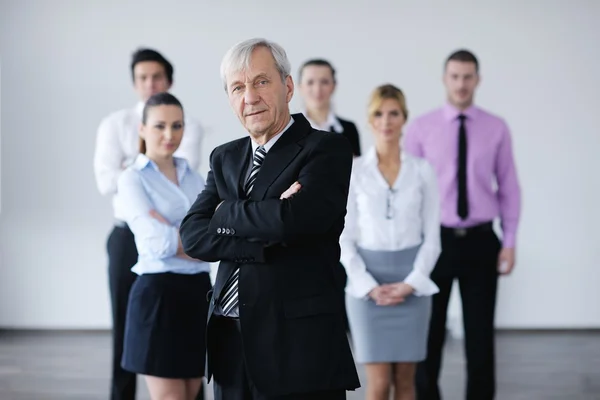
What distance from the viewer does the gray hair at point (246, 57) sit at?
8.12 ft

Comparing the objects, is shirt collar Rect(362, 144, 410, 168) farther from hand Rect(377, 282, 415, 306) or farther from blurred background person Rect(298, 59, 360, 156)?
blurred background person Rect(298, 59, 360, 156)

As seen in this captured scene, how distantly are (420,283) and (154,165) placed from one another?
4.14ft

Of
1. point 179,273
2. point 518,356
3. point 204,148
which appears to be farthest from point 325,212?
point 204,148

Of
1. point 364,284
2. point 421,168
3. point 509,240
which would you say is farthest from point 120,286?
point 509,240

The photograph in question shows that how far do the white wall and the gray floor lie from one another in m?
0.35

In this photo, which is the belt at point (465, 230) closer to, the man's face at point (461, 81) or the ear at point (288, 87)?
the man's face at point (461, 81)

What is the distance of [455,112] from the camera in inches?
200

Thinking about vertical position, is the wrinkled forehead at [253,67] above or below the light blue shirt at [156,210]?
above

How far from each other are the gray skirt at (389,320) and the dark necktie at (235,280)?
1.74 metres

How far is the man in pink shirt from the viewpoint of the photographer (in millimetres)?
4746

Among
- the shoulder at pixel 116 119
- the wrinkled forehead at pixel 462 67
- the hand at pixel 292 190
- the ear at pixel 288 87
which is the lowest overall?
the hand at pixel 292 190

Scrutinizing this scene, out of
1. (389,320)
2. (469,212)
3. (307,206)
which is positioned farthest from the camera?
(469,212)

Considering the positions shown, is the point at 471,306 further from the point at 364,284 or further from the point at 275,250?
the point at 275,250

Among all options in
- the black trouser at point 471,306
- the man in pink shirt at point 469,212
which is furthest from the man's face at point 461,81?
the black trouser at point 471,306
